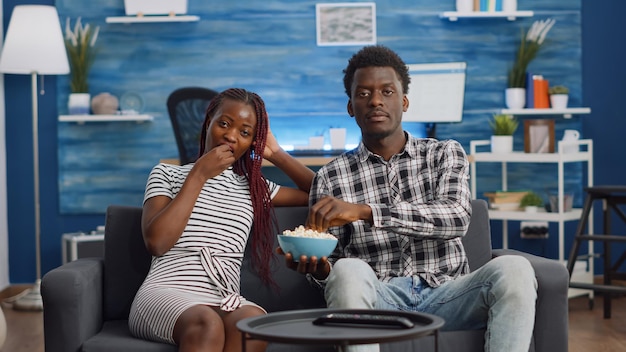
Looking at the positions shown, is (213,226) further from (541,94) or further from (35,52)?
(541,94)

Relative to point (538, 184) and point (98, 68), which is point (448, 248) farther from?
point (98, 68)

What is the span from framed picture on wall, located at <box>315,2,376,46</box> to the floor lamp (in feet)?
4.85

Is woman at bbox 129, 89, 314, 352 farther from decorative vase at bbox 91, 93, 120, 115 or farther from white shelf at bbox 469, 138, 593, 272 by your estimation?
decorative vase at bbox 91, 93, 120, 115

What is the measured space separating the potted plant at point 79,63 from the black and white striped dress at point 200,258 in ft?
9.26

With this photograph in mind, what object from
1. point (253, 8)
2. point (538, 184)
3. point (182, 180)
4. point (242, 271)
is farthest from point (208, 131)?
point (538, 184)

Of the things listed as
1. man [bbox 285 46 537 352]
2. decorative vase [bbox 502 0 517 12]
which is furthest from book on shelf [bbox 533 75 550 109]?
man [bbox 285 46 537 352]

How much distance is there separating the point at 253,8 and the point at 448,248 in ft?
10.4

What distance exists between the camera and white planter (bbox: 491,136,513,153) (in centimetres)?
525

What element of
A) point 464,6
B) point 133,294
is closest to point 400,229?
point 133,294

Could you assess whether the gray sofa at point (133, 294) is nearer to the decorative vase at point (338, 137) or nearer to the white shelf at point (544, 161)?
the white shelf at point (544, 161)

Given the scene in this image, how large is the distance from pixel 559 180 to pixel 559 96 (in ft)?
2.08

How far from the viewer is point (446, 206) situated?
104 inches

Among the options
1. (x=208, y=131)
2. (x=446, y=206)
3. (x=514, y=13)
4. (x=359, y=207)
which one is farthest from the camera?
(x=514, y=13)

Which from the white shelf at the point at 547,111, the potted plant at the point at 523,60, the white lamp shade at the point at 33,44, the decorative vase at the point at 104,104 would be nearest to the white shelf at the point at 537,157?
the white shelf at the point at 547,111
